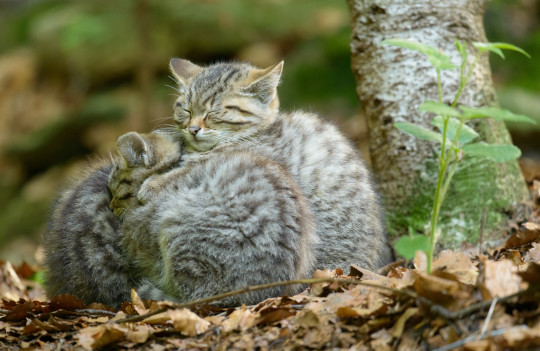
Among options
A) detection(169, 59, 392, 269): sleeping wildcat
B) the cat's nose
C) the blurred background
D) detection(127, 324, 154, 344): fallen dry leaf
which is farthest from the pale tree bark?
the blurred background

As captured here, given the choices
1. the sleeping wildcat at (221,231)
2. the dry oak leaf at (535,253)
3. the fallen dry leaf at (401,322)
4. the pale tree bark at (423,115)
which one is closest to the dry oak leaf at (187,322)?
the sleeping wildcat at (221,231)

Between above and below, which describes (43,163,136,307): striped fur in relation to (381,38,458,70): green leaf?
below

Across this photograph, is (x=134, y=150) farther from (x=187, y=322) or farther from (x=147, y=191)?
(x=187, y=322)

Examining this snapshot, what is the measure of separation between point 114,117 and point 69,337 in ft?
29.8

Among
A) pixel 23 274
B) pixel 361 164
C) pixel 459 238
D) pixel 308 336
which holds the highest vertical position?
pixel 361 164

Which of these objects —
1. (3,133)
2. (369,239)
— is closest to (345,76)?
(369,239)

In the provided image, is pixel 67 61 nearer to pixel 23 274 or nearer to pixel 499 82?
pixel 23 274

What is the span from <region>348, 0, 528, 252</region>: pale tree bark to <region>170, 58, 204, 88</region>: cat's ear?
1.56 metres

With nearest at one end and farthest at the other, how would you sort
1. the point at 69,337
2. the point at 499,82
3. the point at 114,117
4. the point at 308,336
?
the point at 308,336 < the point at 69,337 < the point at 499,82 < the point at 114,117

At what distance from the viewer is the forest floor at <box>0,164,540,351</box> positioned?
263 centimetres

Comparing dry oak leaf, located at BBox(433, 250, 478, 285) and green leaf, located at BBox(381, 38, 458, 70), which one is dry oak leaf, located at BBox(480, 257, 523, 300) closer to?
dry oak leaf, located at BBox(433, 250, 478, 285)

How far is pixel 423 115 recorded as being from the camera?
5020 millimetres

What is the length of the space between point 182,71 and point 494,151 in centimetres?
329

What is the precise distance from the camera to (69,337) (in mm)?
3557
